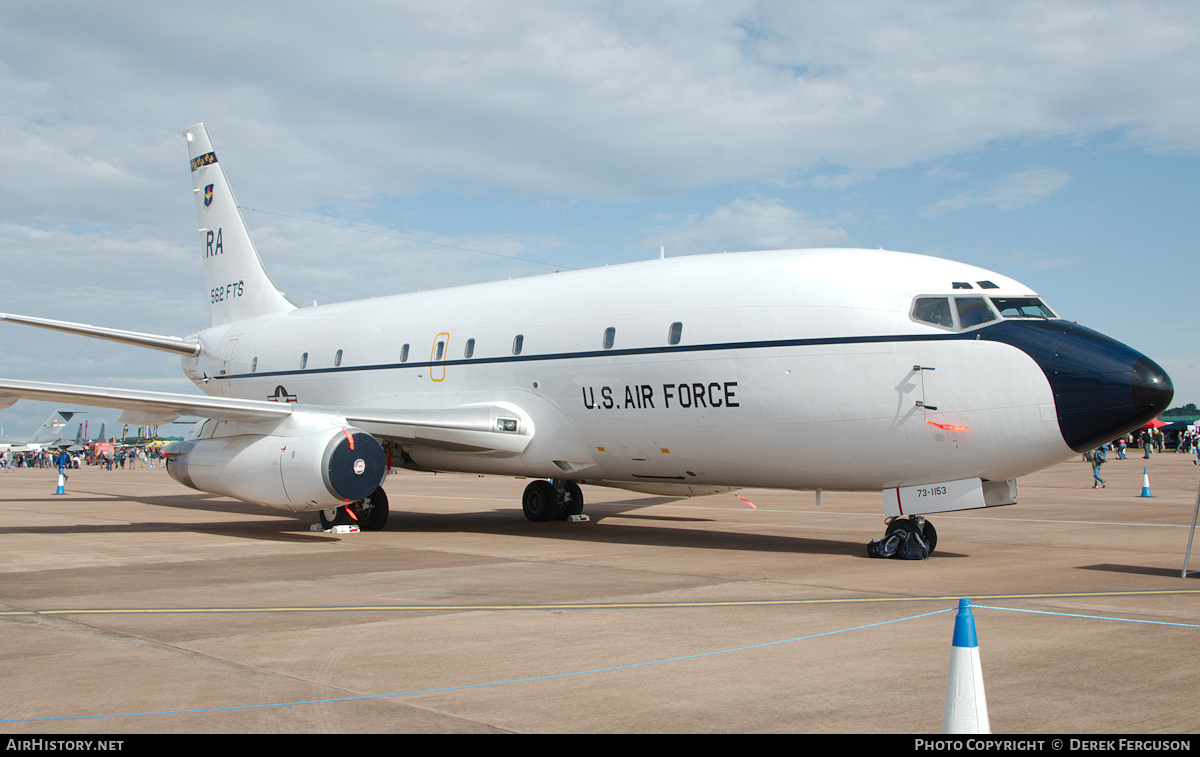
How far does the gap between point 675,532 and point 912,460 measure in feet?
18.4

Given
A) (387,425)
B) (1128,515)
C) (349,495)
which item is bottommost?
(1128,515)

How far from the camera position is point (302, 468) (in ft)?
48.5

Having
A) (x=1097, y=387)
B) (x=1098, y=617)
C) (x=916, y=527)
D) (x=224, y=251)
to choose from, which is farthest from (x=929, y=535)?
(x=224, y=251)

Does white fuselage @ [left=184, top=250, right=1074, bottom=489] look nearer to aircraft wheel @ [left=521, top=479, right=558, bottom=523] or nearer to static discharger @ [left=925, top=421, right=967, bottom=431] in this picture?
static discharger @ [left=925, top=421, right=967, bottom=431]

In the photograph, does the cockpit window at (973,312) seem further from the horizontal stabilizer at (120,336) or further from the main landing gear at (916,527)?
the horizontal stabilizer at (120,336)

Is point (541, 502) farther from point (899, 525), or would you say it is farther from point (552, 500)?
point (899, 525)

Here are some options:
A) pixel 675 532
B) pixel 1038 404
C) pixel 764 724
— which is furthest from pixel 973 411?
pixel 764 724

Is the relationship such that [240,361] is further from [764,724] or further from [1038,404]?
[764,724]

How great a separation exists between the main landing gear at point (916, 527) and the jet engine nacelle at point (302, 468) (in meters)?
7.66

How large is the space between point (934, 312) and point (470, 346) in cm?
809

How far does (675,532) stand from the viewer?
54.5ft

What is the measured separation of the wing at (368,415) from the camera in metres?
15.0

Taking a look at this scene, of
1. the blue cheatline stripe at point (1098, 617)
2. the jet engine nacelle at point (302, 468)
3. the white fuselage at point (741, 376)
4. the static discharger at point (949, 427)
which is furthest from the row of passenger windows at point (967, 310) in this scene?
the jet engine nacelle at point (302, 468)

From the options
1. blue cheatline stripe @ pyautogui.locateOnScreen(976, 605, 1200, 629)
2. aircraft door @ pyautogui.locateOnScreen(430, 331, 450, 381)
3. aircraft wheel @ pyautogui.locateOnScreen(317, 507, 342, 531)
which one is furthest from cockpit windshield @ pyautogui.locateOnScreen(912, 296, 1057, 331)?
aircraft wheel @ pyautogui.locateOnScreen(317, 507, 342, 531)
